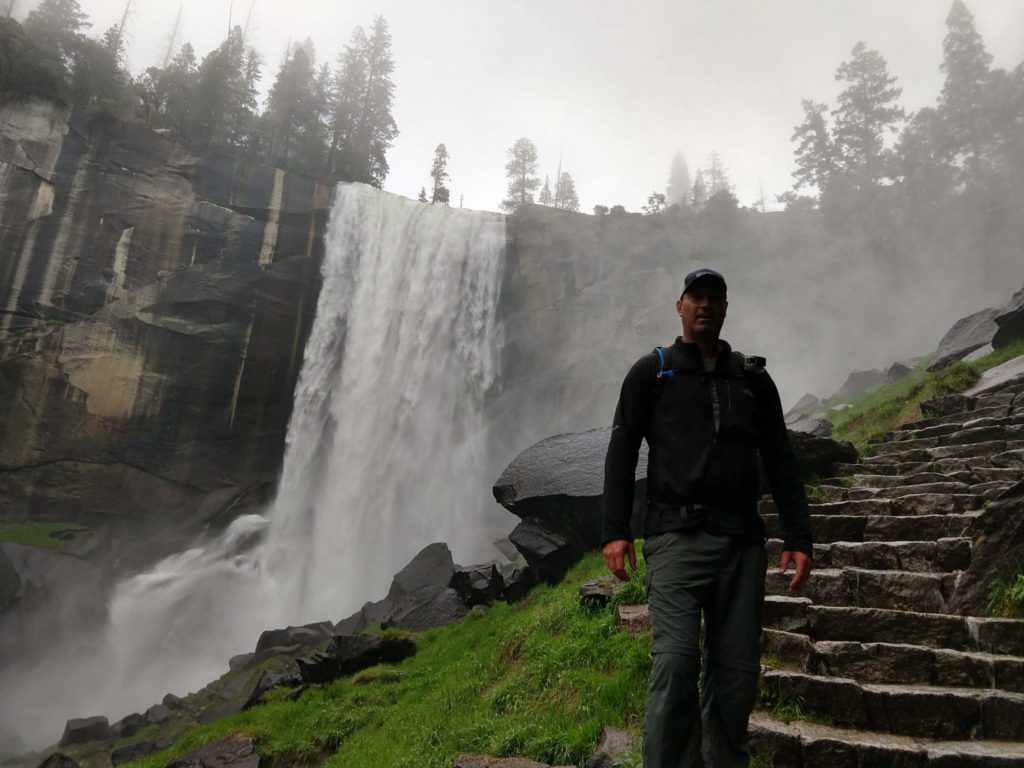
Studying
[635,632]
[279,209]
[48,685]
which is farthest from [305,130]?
[635,632]

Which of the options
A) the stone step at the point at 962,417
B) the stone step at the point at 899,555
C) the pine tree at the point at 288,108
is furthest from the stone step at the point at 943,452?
the pine tree at the point at 288,108

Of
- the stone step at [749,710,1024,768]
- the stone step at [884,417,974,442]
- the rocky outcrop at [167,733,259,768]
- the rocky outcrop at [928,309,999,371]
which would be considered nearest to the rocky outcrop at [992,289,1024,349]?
the rocky outcrop at [928,309,999,371]

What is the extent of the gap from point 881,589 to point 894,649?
3.12ft

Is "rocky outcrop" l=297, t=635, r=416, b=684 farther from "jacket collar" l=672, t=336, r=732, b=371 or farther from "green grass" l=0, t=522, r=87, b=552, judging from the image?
"green grass" l=0, t=522, r=87, b=552

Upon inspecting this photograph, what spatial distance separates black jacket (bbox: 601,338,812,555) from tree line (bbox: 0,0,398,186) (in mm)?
28753

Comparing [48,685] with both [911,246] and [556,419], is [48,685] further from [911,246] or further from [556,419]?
[911,246]

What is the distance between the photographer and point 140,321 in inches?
930

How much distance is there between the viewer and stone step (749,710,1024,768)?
2.96 meters

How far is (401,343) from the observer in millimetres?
26703

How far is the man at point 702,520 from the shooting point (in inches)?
102

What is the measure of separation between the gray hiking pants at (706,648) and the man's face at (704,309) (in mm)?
1002

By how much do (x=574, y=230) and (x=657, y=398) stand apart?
96.5 feet

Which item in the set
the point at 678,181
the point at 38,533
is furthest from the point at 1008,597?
the point at 678,181

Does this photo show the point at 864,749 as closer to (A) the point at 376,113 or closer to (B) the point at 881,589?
(B) the point at 881,589
